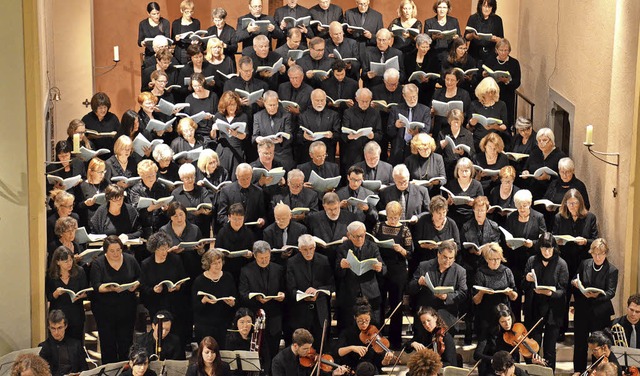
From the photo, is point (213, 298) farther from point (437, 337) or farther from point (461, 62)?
point (461, 62)

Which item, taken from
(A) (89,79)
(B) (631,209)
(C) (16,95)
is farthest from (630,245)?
(A) (89,79)

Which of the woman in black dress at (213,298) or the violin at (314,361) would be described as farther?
the woman in black dress at (213,298)

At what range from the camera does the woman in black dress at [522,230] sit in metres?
11.7

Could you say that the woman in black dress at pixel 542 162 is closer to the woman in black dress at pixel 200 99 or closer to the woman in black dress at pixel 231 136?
the woman in black dress at pixel 231 136

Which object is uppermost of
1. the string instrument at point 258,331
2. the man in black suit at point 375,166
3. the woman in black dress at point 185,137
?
the woman in black dress at point 185,137

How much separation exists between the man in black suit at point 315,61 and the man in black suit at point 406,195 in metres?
1.74

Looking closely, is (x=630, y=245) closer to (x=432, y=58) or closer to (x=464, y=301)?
(x=464, y=301)

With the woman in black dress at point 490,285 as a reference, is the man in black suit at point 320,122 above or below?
above

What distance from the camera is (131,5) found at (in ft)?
53.8

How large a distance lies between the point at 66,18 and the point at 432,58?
4.28 meters

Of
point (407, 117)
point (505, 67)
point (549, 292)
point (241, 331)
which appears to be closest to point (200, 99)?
point (407, 117)

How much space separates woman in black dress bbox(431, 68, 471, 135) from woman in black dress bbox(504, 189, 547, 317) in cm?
149

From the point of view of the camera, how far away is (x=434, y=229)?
11656 mm

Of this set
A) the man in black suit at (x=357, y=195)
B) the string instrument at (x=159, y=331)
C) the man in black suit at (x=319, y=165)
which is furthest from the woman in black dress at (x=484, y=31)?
the string instrument at (x=159, y=331)
